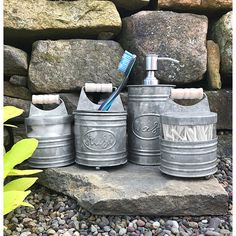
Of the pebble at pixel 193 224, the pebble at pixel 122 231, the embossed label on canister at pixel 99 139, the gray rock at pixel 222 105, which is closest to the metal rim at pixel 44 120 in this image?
the embossed label on canister at pixel 99 139

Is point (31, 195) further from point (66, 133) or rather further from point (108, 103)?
point (108, 103)

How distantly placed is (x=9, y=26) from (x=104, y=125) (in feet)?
1.89

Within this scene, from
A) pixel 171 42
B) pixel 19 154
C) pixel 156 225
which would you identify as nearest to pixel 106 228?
pixel 156 225

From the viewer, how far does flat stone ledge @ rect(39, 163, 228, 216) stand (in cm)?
90

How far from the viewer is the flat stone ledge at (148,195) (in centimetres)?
90

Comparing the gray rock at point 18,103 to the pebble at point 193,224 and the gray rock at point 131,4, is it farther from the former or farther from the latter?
the pebble at point 193,224

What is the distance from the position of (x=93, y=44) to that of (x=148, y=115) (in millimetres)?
411

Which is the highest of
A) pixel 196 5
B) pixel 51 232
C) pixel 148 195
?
pixel 196 5

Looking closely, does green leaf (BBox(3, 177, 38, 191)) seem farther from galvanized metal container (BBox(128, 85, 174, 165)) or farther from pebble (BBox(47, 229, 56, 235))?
galvanized metal container (BBox(128, 85, 174, 165))

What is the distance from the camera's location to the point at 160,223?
90 cm

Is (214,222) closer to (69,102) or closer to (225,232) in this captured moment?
(225,232)

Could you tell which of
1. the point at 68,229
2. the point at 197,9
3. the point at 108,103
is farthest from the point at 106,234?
the point at 197,9

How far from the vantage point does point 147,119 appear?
3.73ft

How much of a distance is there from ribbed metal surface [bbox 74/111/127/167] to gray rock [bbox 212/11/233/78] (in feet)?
1.93
